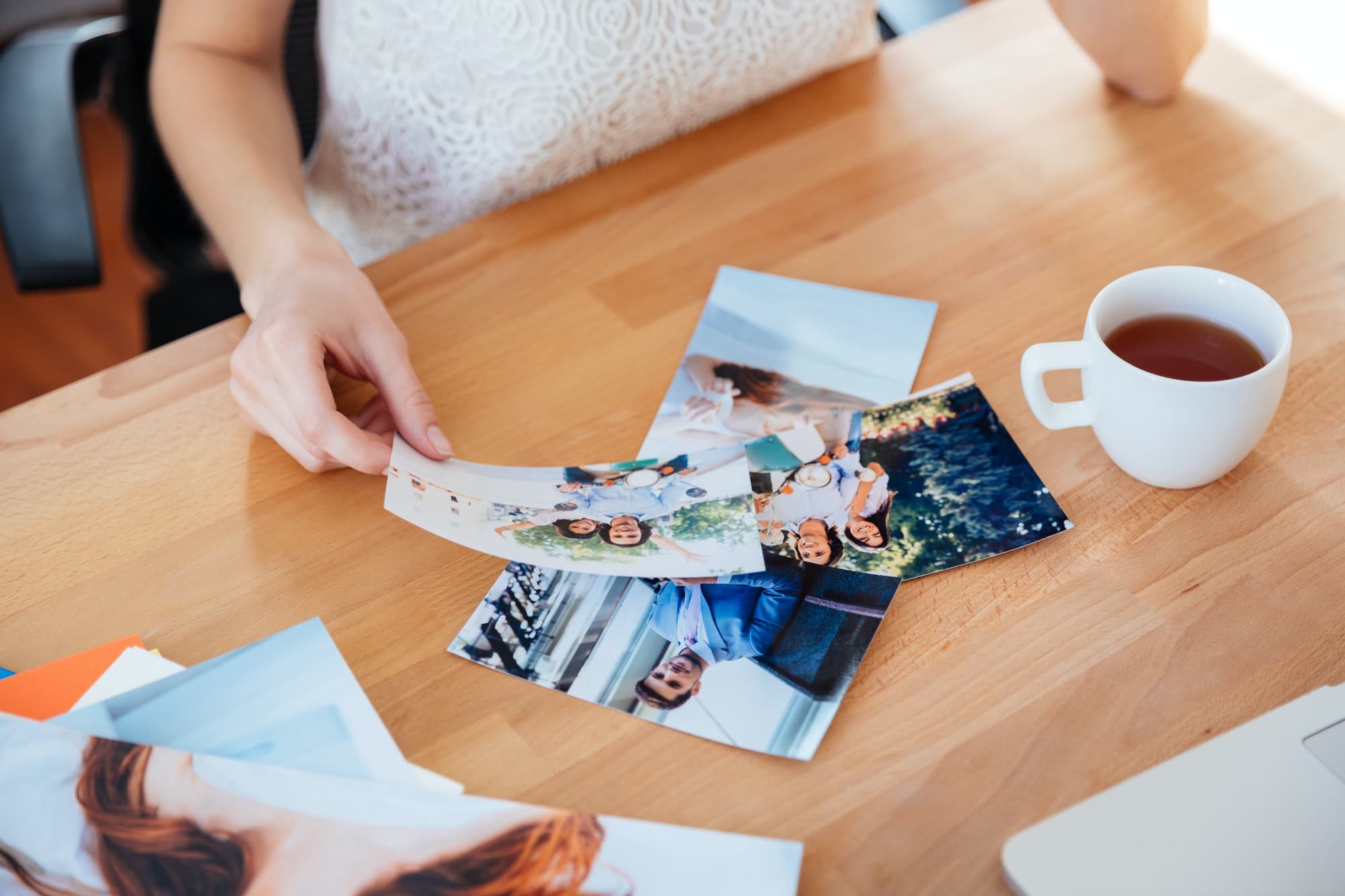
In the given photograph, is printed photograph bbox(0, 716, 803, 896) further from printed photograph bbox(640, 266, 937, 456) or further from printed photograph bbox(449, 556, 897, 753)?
printed photograph bbox(640, 266, 937, 456)

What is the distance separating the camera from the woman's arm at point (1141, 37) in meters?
0.76

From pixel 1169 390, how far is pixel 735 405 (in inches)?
9.7

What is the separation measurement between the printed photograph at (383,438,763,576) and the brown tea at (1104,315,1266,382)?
223 millimetres

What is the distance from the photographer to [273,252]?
0.72 m

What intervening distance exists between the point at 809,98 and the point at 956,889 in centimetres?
65

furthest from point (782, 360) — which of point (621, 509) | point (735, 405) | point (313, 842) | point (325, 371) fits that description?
point (313, 842)

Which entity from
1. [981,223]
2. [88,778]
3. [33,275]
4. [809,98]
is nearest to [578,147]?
[809,98]

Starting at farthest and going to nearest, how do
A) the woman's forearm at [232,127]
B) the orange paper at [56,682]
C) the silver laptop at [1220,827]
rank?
the woman's forearm at [232,127], the orange paper at [56,682], the silver laptop at [1220,827]

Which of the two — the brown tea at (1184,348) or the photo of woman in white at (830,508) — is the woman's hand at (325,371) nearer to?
the photo of woman in white at (830,508)

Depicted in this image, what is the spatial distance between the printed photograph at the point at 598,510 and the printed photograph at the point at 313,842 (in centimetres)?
14

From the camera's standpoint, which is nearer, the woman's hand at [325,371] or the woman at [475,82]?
the woman's hand at [325,371]

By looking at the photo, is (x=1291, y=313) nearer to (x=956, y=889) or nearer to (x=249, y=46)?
(x=956, y=889)

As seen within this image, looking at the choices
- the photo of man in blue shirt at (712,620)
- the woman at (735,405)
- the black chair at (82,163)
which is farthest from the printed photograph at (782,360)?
the black chair at (82,163)

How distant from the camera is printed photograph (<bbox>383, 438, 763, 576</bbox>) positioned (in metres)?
0.56
